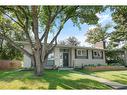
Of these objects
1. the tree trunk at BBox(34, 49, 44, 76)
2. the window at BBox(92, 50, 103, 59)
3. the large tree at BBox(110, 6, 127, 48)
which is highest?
the large tree at BBox(110, 6, 127, 48)

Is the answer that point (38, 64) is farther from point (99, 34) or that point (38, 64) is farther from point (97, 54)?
point (99, 34)

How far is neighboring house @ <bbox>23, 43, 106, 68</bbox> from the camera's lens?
29.6 meters

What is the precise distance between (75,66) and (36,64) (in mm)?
13508

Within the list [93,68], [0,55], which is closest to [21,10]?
[93,68]

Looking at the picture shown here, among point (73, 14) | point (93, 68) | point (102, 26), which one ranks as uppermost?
point (102, 26)

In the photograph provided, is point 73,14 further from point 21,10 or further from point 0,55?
point 0,55

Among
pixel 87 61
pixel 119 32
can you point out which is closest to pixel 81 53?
pixel 87 61

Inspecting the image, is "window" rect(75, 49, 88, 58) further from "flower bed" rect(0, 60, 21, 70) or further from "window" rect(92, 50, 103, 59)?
"flower bed" rect(0, 60, 21, 70)

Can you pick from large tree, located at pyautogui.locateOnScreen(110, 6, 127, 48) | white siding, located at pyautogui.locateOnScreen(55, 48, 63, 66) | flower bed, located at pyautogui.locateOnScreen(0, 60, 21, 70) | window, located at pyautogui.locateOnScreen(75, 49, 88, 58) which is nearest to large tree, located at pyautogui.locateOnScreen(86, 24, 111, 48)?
large tree, located at pyautogui.locateOnScreen(110, 6, 127, 48)

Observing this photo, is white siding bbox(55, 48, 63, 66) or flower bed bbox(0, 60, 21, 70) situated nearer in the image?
white siding bbox(55, 48, 63, 66)

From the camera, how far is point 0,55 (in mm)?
35781

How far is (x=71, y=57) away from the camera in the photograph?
32.1m

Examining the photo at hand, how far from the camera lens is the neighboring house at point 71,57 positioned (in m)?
29.6
